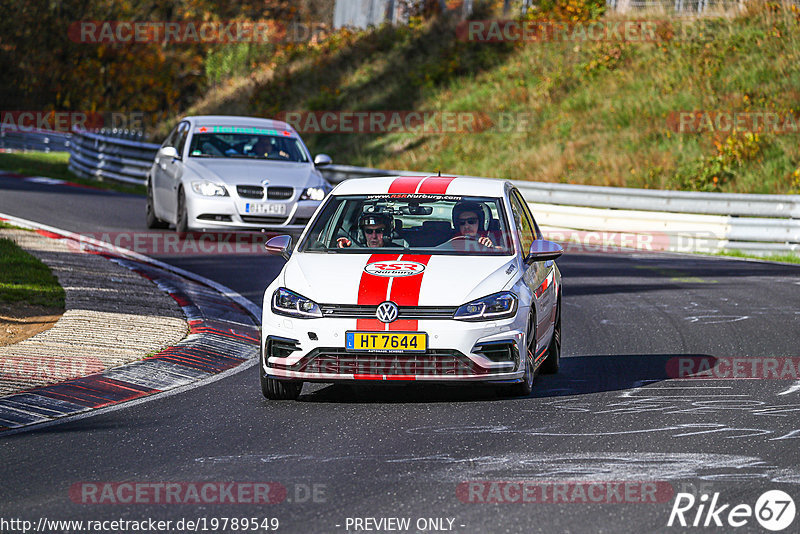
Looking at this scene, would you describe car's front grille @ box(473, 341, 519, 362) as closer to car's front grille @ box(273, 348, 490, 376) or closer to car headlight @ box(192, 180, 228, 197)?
car's front grille @ box(273, 348, 490, 376)

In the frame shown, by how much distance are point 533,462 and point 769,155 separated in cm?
2085

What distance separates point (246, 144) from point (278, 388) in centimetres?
1122

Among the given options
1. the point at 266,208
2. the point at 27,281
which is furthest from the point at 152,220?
the point at 27,281

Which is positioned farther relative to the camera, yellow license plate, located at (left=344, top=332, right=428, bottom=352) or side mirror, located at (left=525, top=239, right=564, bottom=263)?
side mirror, located at (left=525, top=239, right=564, bottom=263)

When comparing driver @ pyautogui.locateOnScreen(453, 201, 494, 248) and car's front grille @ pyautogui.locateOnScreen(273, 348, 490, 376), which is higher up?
driver @ pyautogui.locateOnScreen(453, 201, 494, 248)

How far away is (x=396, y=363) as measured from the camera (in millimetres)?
8141

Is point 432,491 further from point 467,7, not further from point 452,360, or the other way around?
point 467,7

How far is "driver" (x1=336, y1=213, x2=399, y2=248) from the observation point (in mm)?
9219

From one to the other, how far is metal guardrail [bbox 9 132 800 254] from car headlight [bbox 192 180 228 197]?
756cm

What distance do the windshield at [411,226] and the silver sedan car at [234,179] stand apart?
8.39m

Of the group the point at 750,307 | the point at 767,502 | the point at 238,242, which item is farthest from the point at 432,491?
the point at 238,242
